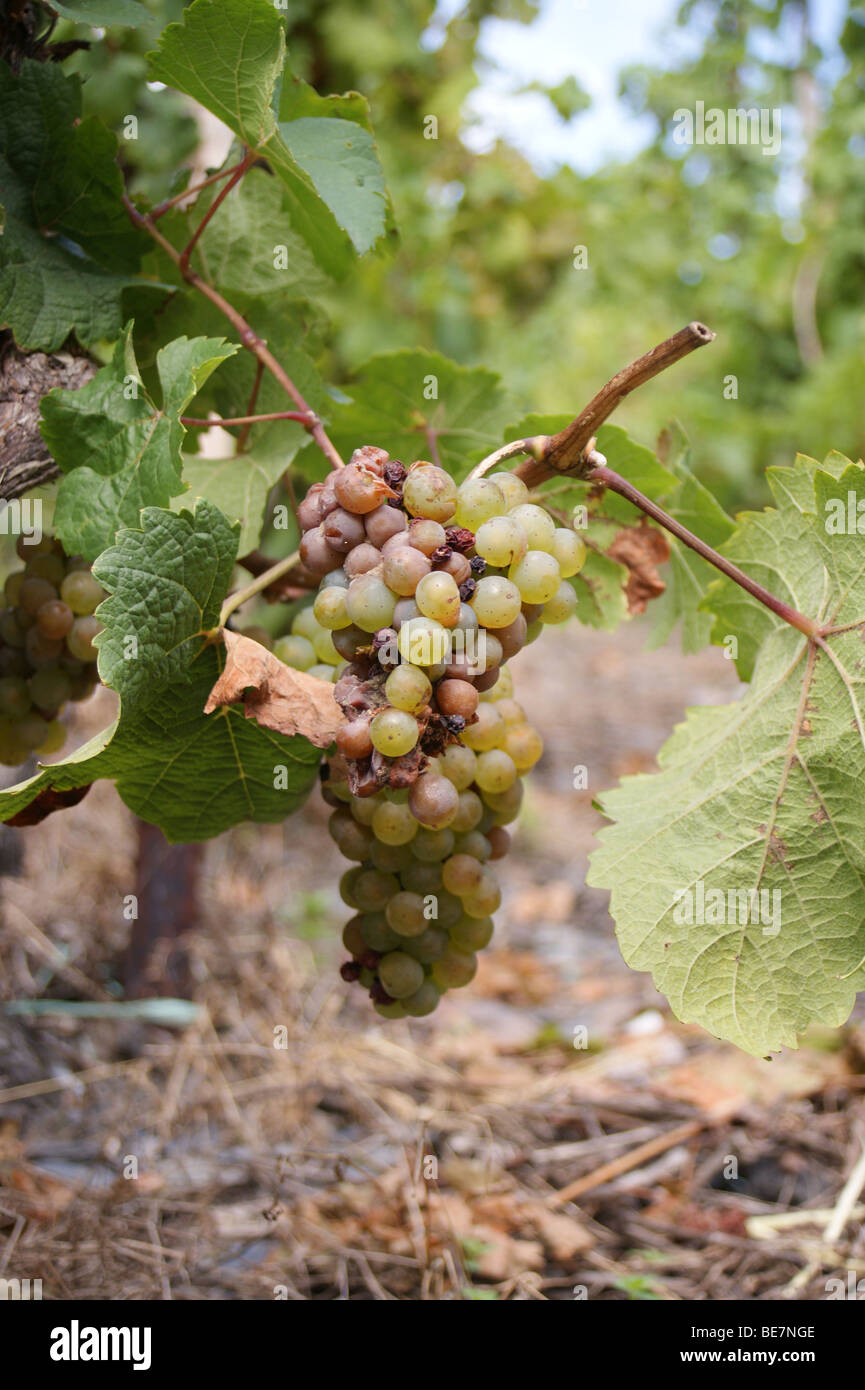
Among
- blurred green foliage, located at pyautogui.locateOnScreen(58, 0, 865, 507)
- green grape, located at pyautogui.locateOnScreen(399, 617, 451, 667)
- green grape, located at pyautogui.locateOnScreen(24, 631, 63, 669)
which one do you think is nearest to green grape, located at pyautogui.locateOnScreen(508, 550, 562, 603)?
green grape, located at pyautogui.locateOnScreen(399, 617, 451, 667)

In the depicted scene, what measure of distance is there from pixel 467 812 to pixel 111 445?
403 mm

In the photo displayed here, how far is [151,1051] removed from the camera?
1.70 m

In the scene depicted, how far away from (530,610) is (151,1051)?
1.23 metres

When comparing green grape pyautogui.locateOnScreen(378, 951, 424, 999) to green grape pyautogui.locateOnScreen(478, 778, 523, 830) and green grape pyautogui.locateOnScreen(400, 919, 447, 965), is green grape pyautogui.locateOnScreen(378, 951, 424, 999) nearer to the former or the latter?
green grape pyautogui.locateOnScreen(400, 919, 447, 965)

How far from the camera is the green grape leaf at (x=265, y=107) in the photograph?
2.54 ft

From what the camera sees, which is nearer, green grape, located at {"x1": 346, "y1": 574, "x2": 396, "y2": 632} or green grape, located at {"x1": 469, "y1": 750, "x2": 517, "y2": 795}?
green grape, located at {"x1": 346, "y1": 574, "x2": 396, "y2": 632}

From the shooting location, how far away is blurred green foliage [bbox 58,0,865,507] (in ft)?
10.1

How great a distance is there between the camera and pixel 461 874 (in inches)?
33.6

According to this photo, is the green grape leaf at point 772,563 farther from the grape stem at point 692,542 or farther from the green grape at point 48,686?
the green grape at point 48,686

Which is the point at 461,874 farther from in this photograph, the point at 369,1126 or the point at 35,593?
the point at 369,1126

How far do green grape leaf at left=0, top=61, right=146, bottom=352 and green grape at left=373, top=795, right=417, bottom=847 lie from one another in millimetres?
466

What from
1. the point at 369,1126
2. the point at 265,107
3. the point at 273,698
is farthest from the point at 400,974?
the point at 369,1126

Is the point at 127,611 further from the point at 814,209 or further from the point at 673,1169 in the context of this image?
the point at 814,209

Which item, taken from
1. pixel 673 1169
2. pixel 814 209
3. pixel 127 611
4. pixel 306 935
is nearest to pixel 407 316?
pixel 306 935
